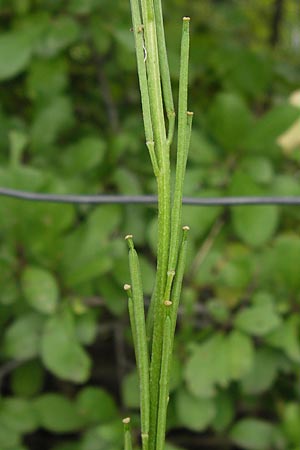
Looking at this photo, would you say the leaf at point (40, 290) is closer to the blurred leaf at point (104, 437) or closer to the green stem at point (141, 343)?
the blurred leaf at point (104, 437)

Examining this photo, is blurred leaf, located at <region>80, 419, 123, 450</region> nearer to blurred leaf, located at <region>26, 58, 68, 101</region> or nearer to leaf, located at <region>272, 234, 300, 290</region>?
leaf, located at <region>272, 234, 300, 290</region>

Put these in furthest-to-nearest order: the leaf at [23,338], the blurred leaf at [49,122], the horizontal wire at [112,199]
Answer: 1. the blurred leaf at [49,122]
2. the leaf at [23,338]
3. the horizontal wire at [112,199]

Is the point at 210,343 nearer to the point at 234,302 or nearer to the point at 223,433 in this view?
the point at 234,302

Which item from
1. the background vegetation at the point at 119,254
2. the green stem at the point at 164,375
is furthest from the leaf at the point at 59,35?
the green stem at the point at 164,375

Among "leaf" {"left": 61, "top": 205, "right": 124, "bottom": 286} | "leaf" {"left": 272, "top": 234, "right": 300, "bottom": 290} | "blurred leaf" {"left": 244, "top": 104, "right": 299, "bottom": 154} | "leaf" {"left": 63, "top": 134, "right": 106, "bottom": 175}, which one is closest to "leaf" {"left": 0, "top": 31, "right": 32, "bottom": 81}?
"leaf" {"left": 63, "top": 134, "right": 106, "bottom": 175}

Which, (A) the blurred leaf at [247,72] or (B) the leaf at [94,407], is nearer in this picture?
(B) the leaf at [94,407]

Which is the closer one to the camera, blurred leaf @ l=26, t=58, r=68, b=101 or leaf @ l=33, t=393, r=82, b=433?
leaf @ l=33, t=393, r=82, b=433
